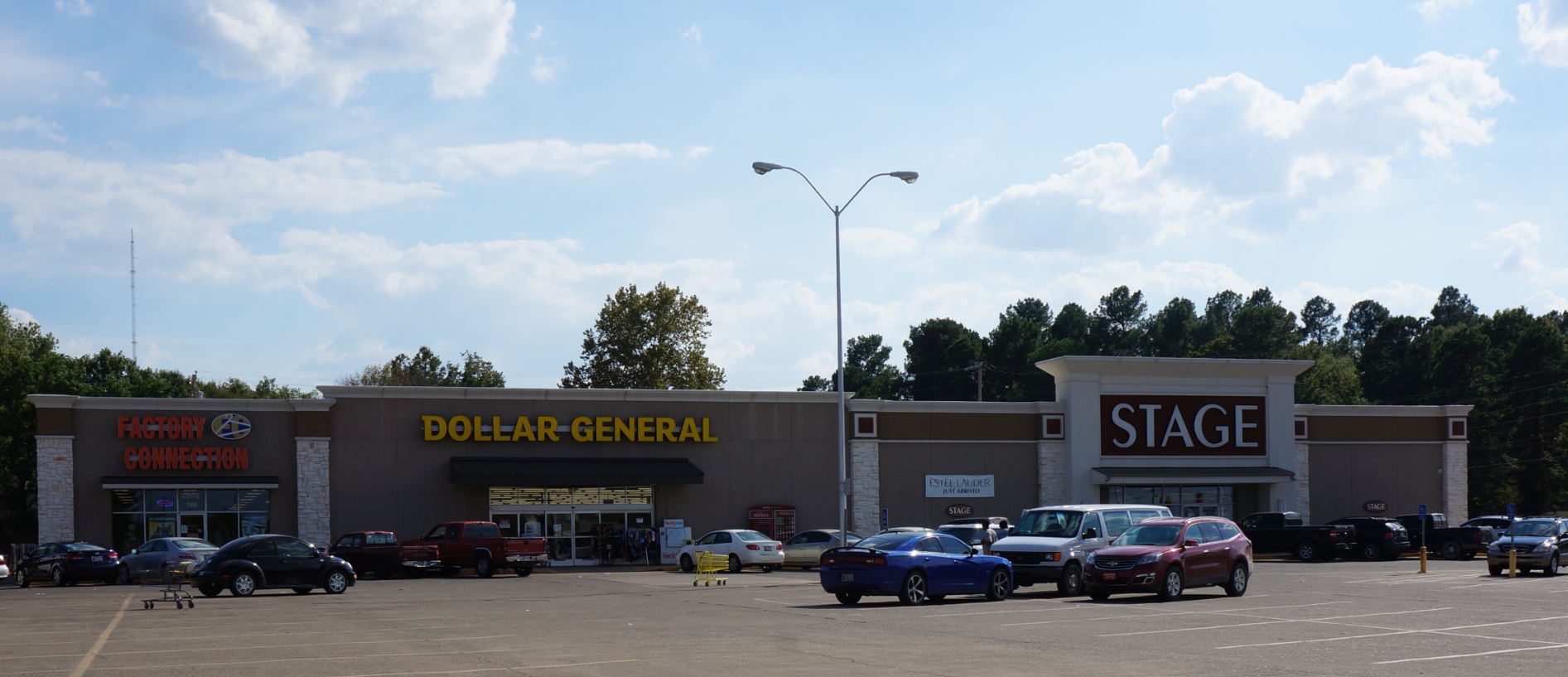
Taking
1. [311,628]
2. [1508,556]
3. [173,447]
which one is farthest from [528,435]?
[1508,556]

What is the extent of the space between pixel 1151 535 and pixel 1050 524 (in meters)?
3.48

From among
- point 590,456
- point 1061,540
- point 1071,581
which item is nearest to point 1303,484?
point 590,456

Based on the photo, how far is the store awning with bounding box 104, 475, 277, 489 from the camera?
1549 inches

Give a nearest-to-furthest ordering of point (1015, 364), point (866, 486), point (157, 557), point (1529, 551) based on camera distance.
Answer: point (1529, 551)
point (157, 557)
point (866, 486)
point (1015, 364)

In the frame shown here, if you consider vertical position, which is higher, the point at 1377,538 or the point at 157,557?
the point at 157,557

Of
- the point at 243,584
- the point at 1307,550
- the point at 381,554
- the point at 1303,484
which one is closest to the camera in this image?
the point at 243,584

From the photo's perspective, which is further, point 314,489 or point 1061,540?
point 314,489

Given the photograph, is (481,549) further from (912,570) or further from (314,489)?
Answer: (912,570)

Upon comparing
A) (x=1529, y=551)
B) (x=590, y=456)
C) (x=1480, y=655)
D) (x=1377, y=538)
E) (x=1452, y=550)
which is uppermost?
(x=590, y=456)

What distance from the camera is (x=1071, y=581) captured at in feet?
86.2

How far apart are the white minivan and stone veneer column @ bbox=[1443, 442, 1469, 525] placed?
1211 inches

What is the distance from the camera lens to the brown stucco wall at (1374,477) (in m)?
51.8

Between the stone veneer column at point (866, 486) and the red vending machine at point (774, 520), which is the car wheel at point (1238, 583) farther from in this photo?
the red vending machine at point (774, 520)

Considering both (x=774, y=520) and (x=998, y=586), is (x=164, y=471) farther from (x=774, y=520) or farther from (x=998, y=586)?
(x=998, y=586)
